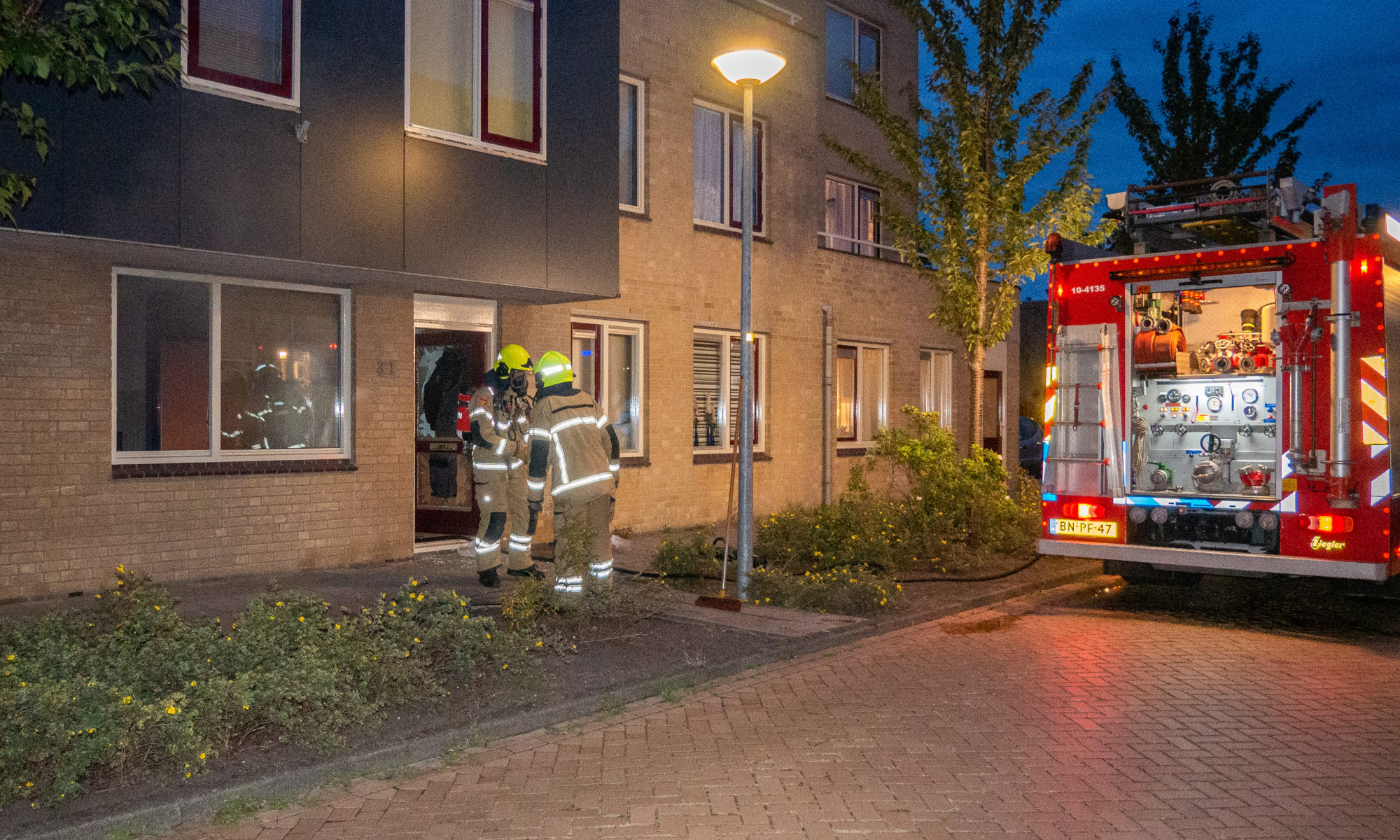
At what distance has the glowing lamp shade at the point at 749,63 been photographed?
883 cm

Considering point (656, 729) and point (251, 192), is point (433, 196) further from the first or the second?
point (656, 729)

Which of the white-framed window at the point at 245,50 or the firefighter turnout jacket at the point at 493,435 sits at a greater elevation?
the white-framed window at the point at 245,50

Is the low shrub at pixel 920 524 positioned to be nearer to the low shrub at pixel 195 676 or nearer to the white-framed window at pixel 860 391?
the white-framed window at pixel 860 391

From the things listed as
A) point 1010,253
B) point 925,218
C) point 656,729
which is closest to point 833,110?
point 925,218

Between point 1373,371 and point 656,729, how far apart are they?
6.12 metres

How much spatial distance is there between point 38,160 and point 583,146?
215 inches

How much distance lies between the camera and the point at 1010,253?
44.7 ft

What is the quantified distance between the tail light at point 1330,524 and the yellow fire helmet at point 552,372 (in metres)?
5.87

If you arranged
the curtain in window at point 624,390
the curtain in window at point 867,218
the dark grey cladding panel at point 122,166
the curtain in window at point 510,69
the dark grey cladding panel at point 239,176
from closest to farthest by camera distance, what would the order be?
the dark grey cladding panel at point 122,166 → the dark grey cladding panel at point 239,176 → the curtain in window at point 510,69 → the curtain in window at point 624,390 → the curtain in window at point 867,218

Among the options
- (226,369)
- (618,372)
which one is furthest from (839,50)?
(226,369)

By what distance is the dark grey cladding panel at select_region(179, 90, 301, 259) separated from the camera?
8.73 metres

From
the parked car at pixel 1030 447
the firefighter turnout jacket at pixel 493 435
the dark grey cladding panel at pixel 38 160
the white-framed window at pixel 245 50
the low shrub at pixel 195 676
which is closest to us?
the low shrub at pixel 195 676

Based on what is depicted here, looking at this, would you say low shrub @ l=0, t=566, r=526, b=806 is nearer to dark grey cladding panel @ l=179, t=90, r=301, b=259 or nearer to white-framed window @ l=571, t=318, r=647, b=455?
dark grey cladding panel @ l=179, t=90, r=301, b=259

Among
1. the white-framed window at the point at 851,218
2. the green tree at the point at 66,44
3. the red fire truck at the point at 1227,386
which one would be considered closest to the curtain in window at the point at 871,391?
the white-framed window at the point at 851,218
